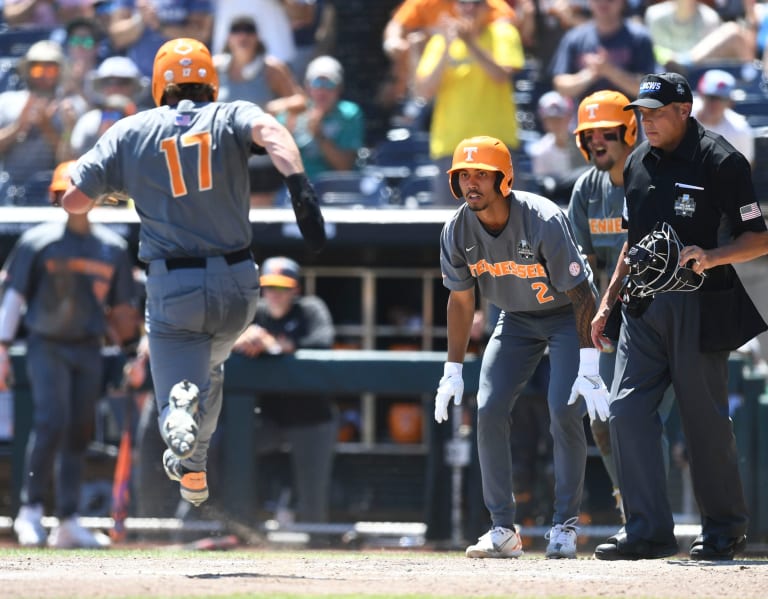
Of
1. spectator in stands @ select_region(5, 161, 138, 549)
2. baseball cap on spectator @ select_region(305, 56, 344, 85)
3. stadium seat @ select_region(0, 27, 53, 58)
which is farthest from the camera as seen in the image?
stadium seat @ select_region(0, 27, 53, 58)

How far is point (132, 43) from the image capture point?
1201cm

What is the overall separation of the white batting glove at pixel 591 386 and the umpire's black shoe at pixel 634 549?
1.70ft

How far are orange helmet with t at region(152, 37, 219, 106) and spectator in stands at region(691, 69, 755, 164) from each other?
4.06 m

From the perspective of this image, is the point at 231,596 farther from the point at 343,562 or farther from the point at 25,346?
the point at 25,346

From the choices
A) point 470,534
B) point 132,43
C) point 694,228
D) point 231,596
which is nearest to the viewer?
point 231,596

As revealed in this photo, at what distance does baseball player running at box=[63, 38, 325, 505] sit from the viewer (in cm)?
602

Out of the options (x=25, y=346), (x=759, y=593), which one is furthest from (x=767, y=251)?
(x=25, y=346)

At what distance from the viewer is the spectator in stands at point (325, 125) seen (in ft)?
35.2

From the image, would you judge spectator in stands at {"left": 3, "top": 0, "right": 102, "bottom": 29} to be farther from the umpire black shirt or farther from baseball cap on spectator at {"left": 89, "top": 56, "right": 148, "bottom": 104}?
the umpire black shirt

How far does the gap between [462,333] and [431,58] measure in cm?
426

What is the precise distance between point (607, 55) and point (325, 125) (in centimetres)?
211

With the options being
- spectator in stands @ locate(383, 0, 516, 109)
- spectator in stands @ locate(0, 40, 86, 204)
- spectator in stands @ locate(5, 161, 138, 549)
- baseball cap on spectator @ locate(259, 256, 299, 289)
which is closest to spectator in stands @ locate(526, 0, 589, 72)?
spectator in stands @ locate(383, 0, 516, 109)

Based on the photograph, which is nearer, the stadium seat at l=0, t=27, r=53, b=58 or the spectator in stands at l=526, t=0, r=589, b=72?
the spectator in stands at l=526, t=0, r=589, b=72

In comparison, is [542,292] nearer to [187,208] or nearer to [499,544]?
[499,544]
